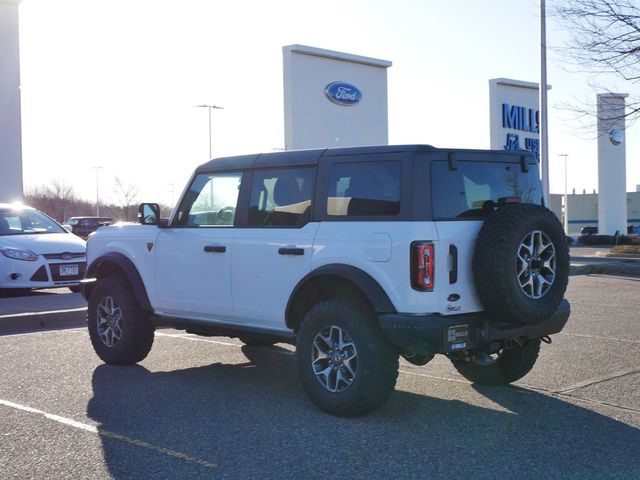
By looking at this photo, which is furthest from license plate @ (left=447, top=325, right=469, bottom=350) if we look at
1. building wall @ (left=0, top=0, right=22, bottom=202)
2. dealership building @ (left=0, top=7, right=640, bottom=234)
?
building wall @ (left=0, top=0, right=22, bottom=202)

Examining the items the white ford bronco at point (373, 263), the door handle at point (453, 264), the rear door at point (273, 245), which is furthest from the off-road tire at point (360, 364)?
the door handle at point (453, 264)

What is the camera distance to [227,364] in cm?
806

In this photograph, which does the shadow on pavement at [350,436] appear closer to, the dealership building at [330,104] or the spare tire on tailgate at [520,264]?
the spare tire on tailgate at [520,264]

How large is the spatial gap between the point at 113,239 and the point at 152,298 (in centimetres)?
90

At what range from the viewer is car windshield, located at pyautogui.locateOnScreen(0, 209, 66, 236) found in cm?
1373

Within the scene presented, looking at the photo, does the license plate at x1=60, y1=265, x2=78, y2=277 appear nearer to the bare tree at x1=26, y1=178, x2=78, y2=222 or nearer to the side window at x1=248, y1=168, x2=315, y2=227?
the side window at x1=248, y1=168, x2=315, y2=227

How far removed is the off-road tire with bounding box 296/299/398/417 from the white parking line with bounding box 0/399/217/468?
1.30 m

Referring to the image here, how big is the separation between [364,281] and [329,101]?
2367 cm

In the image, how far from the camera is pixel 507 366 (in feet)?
22.2

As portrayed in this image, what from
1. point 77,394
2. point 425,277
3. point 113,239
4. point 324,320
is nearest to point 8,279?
point 113,239

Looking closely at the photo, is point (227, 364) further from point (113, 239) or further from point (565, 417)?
point (565, 417)

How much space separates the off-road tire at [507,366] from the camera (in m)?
6.71

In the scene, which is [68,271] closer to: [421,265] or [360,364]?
[360,364]

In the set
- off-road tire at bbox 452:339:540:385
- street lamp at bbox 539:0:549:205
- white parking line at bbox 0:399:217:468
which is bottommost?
white parking line at bbox 0:399:217:468
